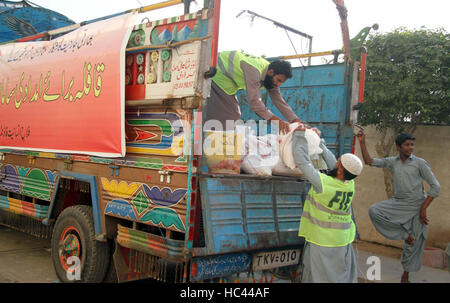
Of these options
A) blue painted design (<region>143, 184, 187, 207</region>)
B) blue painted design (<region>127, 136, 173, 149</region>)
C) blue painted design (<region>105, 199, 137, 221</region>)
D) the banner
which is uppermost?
the banner

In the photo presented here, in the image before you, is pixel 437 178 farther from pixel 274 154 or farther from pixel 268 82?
pixel 274 154

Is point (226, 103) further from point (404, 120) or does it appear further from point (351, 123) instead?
point (404, 120)

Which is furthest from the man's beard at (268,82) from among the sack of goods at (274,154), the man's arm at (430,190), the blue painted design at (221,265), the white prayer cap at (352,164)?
the man's arm at (430,190)

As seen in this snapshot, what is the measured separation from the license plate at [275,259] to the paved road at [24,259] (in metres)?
2.24

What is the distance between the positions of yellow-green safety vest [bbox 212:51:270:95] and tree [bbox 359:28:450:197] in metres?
2.59

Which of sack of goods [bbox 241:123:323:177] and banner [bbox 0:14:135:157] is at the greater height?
banner [bbox 0:14:135:157]

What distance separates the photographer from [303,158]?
3244mm

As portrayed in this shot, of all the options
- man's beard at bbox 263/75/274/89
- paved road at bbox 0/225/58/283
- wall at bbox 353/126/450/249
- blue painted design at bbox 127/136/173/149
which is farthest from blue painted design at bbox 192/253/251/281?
wall at bbox 353/126/450/249

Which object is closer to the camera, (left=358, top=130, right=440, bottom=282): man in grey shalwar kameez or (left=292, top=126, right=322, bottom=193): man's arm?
(left=292, top=126, right=322, bottom=193): man's arm

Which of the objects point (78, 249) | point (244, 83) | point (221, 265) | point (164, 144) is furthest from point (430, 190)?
point (78, 249)

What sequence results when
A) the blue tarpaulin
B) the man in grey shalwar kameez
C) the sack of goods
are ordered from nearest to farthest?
the sack of goods, the man in grey shalwar kameez, the blue tarpaulin

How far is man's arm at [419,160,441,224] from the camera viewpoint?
448 cm

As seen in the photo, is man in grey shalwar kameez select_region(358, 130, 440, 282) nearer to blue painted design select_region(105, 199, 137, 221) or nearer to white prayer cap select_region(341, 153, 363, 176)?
white prayer cap select_region(341, 153, 363, 176)
